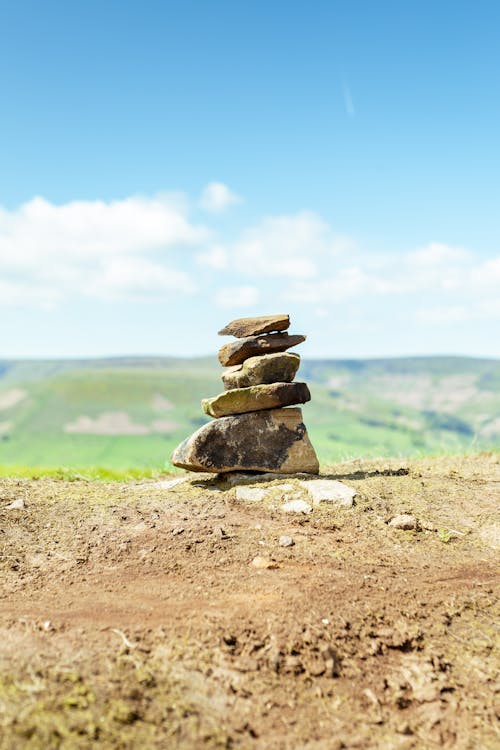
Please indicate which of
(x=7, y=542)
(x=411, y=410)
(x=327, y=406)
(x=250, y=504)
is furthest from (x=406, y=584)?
(x=411, y=410)

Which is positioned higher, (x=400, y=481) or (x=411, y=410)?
(x=400, y=481)

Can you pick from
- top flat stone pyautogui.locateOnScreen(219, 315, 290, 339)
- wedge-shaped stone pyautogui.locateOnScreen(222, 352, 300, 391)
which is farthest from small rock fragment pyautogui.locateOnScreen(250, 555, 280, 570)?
top flat stone pyautogui.locateOnScreen(219, 315, 290, 339)

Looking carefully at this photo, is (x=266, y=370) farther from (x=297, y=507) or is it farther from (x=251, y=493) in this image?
(x=297, y=507)

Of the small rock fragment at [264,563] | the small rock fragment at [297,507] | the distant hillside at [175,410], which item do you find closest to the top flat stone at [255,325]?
the small rock fragment at [297,507]

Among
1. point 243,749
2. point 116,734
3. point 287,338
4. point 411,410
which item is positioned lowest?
point 411,410

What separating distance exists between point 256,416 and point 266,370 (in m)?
0.97

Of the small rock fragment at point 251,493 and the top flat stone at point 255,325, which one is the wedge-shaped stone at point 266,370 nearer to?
the top flat stone at point 255,325

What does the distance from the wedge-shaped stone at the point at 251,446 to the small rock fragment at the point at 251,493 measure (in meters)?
0.88

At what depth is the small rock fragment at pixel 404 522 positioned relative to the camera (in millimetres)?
9156

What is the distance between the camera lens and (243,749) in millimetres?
4680

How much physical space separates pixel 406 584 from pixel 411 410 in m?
111

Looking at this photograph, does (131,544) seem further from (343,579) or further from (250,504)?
(343,579)

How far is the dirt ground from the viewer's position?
4.91m

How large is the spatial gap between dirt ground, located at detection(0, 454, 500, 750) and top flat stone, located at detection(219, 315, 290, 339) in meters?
3.69
